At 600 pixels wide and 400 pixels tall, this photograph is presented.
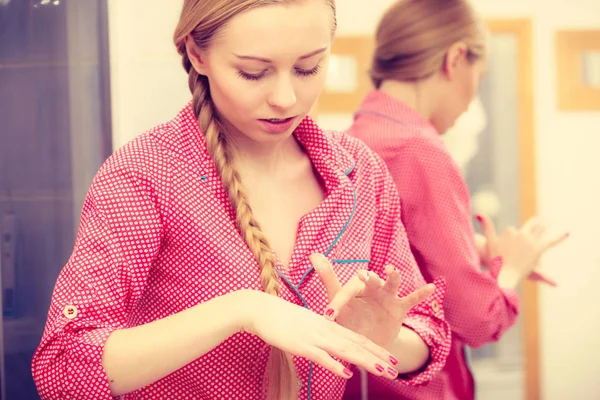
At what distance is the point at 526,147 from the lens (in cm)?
354

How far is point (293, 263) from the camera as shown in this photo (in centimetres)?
109

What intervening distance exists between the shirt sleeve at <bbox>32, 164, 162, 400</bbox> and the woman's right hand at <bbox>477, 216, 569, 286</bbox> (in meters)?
0.94

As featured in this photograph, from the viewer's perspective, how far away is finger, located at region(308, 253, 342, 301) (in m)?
0.92

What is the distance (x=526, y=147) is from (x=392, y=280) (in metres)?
2.75

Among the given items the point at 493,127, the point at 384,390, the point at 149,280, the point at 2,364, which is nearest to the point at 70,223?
the point at 2,364

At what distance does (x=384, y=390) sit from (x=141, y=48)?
0.79 m

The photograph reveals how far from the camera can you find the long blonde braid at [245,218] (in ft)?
3.34

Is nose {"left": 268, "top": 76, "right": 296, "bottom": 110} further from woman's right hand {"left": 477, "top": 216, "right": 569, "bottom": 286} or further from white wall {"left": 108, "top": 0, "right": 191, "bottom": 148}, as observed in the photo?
woman's right hand {"left": 477, "top": 216, "right": 569, "bottom": 286}

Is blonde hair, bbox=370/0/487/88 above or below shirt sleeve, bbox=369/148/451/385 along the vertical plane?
above

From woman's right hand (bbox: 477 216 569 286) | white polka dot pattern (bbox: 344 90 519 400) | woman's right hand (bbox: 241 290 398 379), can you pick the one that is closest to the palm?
woman's right hand (bbox: 241 290 398 379)

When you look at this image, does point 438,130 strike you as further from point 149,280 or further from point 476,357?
point 476,357

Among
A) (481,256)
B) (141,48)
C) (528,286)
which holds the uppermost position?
(141,48)

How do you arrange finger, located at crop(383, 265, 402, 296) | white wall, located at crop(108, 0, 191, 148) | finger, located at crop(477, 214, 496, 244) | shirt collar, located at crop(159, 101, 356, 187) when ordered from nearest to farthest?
finger, located at crop(383, 265, 402, 296), shirt collar, located at crop(159, 101, 356, 187), white wall, located at crop(108, 0, 191, 148), finger, located at crop(477, 214, 496, 244)

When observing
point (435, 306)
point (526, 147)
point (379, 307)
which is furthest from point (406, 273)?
point (526, 147)
